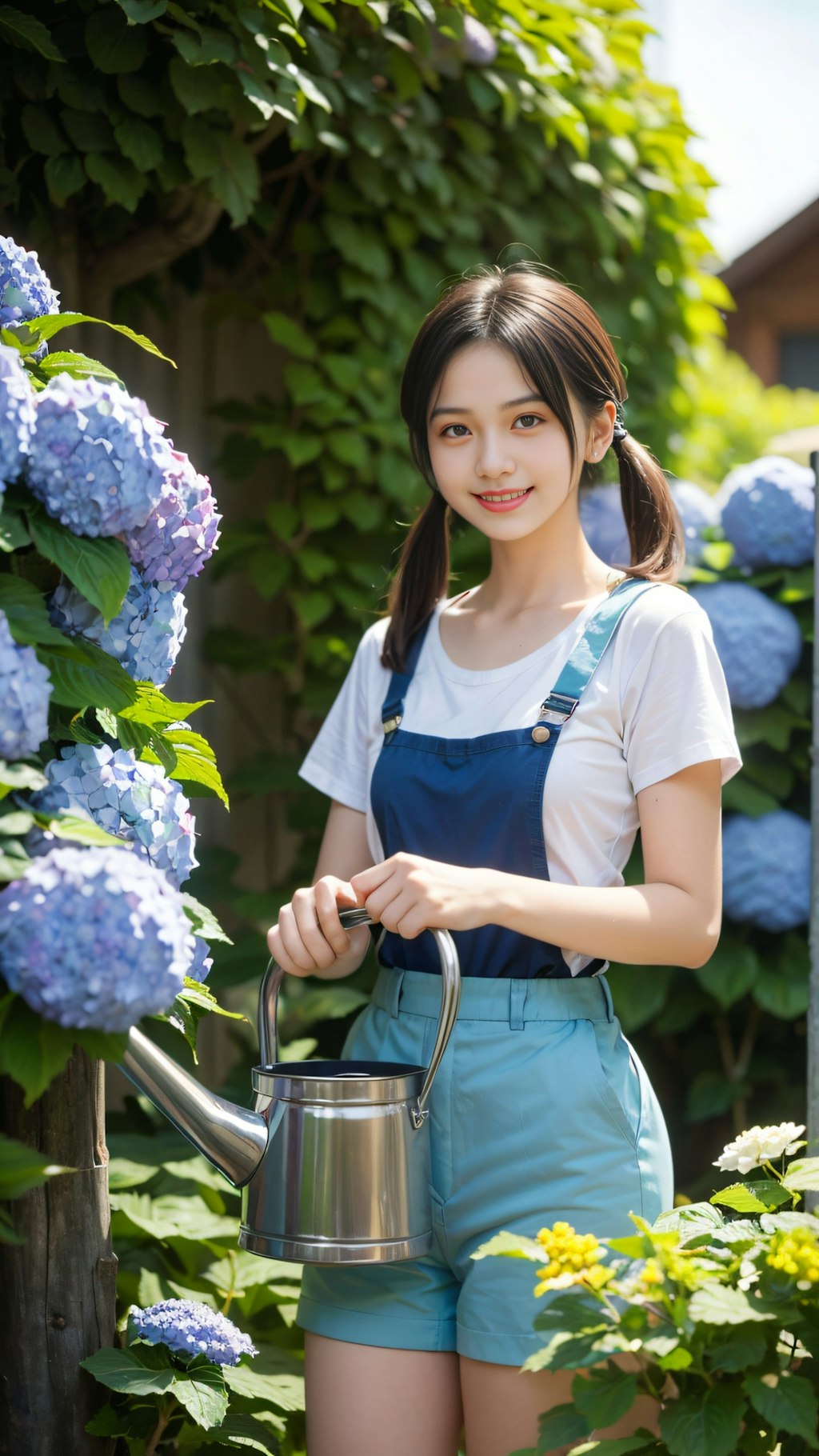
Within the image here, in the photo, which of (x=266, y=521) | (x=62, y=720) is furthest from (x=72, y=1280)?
(x=266, y=521)

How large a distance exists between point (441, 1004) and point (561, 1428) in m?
0.39

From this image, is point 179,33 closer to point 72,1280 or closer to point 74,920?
point 74,920

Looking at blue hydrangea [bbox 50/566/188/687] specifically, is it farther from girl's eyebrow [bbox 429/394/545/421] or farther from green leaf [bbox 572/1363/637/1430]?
green leaf [bbox 572/1363/637/1430]

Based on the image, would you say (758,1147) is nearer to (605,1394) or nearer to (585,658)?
(605,1394)

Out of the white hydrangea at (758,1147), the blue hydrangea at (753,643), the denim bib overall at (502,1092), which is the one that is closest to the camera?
the white hydrangea at (758,1147)

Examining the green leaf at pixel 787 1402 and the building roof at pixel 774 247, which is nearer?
the green leaf at pixel 787 1402

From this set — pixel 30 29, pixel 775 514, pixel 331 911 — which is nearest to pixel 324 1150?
pixel 331 911

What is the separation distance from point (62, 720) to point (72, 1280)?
57 centimetres

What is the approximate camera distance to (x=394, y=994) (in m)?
1.48

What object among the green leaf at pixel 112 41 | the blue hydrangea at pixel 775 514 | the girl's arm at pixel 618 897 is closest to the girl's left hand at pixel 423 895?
the girl's arm at pixel 618 897

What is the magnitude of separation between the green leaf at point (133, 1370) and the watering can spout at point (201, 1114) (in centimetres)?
21

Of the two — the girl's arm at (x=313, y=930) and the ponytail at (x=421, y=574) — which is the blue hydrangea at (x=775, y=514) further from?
the girl's arm at (x=313, y=930)

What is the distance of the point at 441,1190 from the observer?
138 cm

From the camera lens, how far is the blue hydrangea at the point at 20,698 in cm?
95
